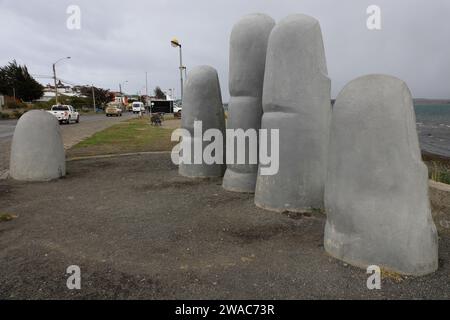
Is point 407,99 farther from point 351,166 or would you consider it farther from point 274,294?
point 274,294

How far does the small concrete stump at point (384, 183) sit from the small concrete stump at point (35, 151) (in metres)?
6.96

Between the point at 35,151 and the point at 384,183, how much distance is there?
297 inches

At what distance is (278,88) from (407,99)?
7.69 ft

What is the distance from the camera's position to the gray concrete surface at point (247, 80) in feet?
22.8

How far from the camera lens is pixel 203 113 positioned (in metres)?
8.80

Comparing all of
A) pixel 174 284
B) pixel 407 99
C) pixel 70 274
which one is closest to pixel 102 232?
pixel 70 274

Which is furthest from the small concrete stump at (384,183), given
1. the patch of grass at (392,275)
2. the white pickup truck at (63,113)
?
the white pickup truck at (63,113)

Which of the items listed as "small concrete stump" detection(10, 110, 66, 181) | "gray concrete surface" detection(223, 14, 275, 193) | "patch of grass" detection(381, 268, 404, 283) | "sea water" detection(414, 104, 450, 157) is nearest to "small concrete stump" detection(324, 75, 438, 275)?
"patch of grass" detection(381, 268, 404, 283)

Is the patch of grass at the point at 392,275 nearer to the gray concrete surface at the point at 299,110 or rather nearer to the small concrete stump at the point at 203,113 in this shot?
the gray concrete surface at the point at 299,110

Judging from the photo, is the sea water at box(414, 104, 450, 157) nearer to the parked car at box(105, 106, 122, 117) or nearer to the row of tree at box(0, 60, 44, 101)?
the parked car at box(105, 106, 122, 117)

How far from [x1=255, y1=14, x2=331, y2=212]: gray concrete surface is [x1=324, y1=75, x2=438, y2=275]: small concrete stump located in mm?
1682
